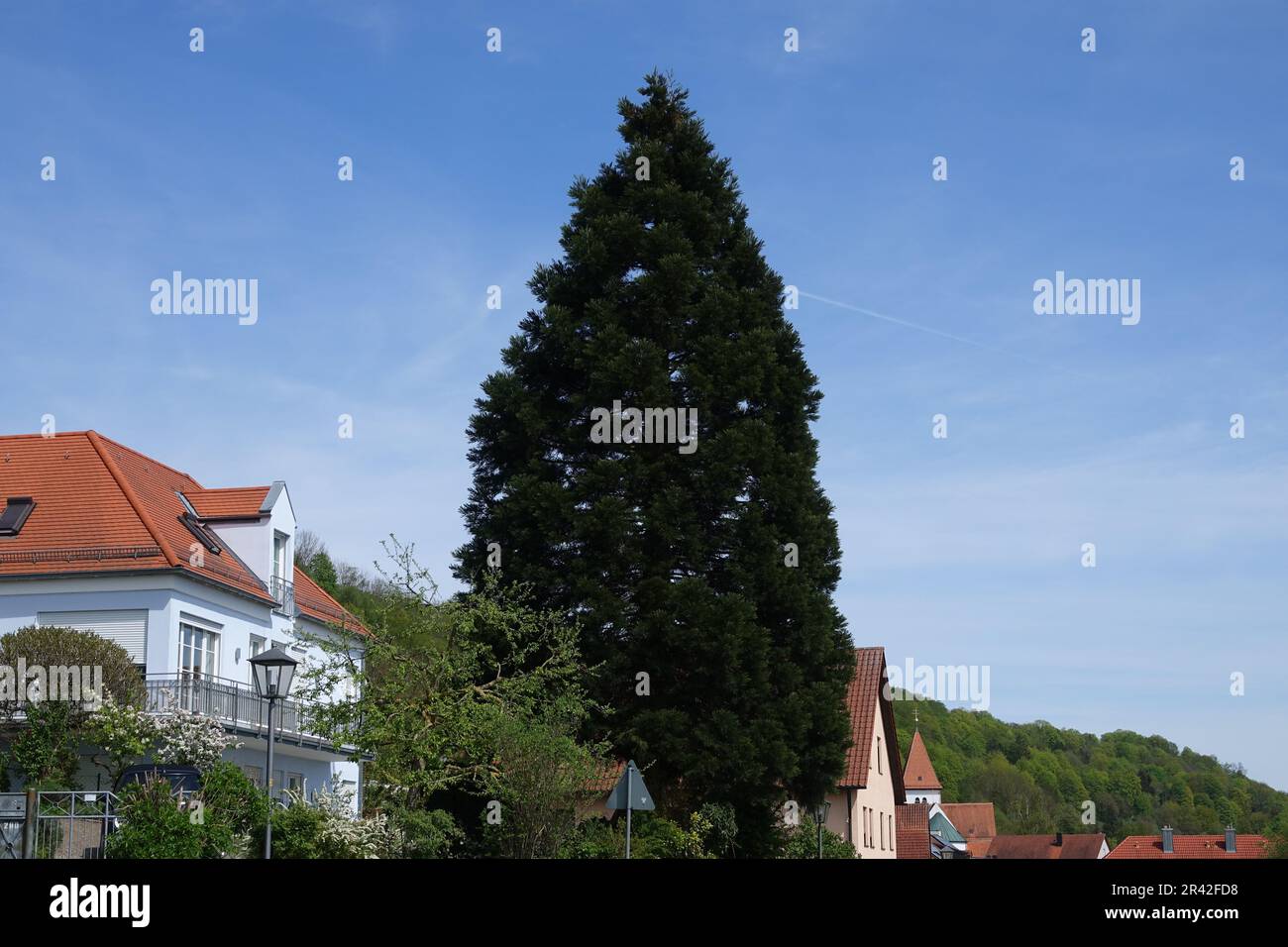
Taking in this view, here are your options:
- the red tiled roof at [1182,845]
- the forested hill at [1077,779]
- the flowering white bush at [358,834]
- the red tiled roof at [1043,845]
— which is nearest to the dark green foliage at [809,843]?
the flowering white bush at [358,834]

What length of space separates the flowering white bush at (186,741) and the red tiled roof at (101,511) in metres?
5.08

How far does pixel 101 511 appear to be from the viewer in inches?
1332

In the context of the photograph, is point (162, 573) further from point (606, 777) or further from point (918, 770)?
point (918, 770)

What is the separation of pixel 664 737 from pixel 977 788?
105m

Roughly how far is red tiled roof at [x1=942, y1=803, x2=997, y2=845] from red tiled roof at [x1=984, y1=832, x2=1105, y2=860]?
1.01m

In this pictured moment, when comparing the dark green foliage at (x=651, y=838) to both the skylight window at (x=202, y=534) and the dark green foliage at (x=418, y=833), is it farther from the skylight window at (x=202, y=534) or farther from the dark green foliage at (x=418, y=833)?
the skylight window at (x=202, y=534)

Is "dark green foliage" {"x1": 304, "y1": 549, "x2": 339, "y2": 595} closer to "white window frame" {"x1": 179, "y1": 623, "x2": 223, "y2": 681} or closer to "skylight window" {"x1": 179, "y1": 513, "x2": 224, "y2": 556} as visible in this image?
"skylight window" {"x1": 179, "y1": 513, "x2": 224, "y2": 556}

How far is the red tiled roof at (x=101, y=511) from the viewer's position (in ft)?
106

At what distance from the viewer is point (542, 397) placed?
31469mm

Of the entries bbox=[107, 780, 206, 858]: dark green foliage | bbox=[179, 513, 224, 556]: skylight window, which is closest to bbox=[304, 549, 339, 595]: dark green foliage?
bbox=[179, 513, 224, 556]: skylight window

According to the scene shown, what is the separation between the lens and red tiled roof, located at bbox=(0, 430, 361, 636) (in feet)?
106

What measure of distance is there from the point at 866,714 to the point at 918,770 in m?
77.9

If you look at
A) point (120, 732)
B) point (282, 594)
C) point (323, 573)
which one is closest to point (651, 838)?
point (120, 732)
